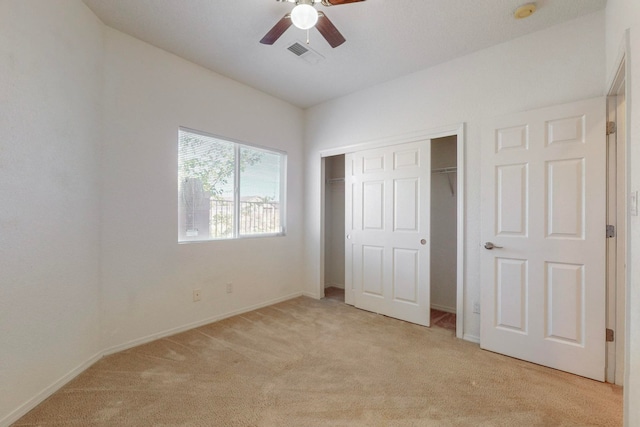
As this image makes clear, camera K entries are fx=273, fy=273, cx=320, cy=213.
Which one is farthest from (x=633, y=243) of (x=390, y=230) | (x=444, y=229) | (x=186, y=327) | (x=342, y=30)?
(x=186, y=327)

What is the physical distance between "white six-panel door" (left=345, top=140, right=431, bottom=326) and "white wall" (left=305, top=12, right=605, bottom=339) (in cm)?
33

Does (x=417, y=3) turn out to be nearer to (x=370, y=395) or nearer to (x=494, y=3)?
(x=494, y=3)

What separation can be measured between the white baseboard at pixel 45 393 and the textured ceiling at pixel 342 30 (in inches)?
111

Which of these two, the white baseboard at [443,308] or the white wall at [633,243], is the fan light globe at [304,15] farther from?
the white baseboard at [443,308]

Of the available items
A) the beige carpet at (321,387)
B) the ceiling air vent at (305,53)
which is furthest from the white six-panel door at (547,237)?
the ceiling air vent at (305,53)

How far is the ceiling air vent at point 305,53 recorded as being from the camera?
8.61 feet

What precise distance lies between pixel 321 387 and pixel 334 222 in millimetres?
3064

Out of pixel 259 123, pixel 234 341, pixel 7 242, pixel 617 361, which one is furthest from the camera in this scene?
pixel 259 123

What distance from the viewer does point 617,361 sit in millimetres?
1990

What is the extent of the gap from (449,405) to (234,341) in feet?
6.23

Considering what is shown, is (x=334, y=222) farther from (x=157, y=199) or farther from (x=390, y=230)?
(x=157, y=199)

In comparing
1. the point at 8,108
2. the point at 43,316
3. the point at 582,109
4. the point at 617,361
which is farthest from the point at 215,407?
the point at 582,109

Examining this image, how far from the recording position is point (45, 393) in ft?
5.96

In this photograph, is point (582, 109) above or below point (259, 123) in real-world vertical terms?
below
